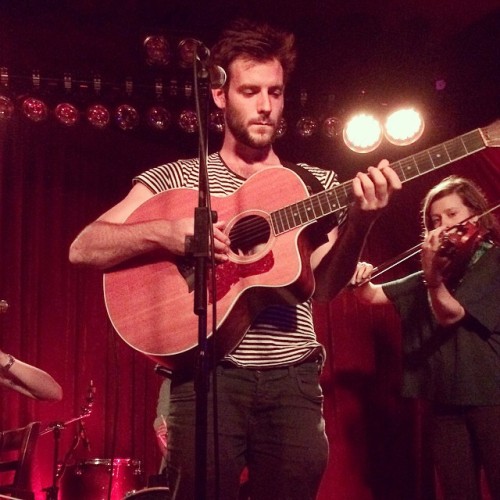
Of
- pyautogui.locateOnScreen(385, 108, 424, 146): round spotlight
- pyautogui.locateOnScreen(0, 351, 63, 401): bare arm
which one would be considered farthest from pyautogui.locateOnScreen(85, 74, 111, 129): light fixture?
pyautogui.locateOnScreen(385, 108, 424, 146): round spotlight

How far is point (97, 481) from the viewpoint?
16.3ft

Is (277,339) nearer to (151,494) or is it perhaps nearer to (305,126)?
(151,494)

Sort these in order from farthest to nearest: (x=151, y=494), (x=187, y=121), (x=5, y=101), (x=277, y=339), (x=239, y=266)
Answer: (x=187, y=121)
(x=5, y=101)
(x=151, y=494)
(x=239, y=266)
(x=277, y=339)

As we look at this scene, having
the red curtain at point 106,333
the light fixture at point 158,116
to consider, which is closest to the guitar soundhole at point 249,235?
the light fixture at point 158,116

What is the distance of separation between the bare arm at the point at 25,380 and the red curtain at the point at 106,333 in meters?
0.90

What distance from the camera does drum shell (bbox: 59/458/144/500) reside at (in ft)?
16.2

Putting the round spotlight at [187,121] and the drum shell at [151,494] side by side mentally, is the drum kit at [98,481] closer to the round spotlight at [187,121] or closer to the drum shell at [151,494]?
the drum shell at [151,494]

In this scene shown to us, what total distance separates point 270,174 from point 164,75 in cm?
339

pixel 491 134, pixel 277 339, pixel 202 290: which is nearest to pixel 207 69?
pixel 202 290

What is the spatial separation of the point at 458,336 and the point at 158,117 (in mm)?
3167

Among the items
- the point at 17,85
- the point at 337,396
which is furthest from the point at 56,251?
the point at 337,396

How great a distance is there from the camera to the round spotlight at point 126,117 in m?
5.46

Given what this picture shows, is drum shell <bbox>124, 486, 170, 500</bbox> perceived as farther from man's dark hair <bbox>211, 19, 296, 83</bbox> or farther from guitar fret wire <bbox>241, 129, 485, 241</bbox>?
man's dark hair <bbox>211, 19, 296, 83</bbox>

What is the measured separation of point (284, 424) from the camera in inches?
82.0
